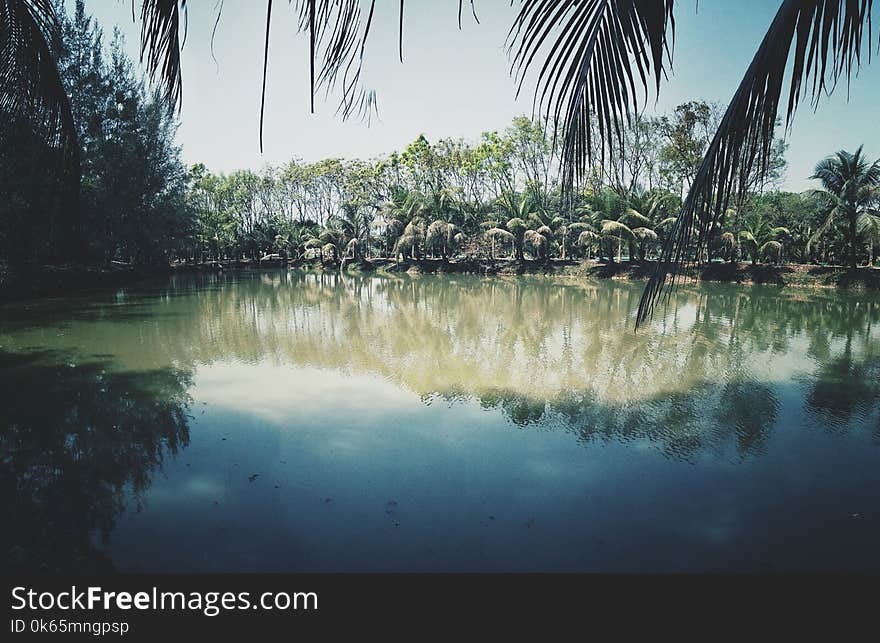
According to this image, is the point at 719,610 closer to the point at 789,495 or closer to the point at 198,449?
the point at 789,495

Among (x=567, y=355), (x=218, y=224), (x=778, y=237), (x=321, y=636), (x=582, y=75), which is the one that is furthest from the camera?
(x=218, y=224)

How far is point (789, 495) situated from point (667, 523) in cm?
105

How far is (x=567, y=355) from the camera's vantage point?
763 cm

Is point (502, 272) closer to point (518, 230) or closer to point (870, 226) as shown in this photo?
point (518, 230)

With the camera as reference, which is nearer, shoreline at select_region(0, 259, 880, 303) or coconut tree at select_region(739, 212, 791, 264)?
shoreline at select_region(0, 259, 880, 303)

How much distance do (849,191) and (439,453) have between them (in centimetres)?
2134

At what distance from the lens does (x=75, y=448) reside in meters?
4.10

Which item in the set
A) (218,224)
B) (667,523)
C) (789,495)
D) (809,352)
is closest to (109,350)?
(667,523)

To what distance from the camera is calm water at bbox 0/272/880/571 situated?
9.06 ft

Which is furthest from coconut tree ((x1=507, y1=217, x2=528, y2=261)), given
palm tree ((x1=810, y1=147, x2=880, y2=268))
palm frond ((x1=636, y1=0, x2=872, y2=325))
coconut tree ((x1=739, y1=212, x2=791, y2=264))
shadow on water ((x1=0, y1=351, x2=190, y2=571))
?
palm frond ((x1=636, y1=0, x2=872, y2=325))

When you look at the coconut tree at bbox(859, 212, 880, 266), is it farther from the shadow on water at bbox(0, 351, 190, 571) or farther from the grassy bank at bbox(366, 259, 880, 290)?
the shadow on water at bbox(0, 351, 190, 571)

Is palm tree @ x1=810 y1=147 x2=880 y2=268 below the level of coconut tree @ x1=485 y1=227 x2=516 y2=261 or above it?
above

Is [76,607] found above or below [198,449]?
above

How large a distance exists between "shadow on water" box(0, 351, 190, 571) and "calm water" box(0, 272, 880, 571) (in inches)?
0.9
